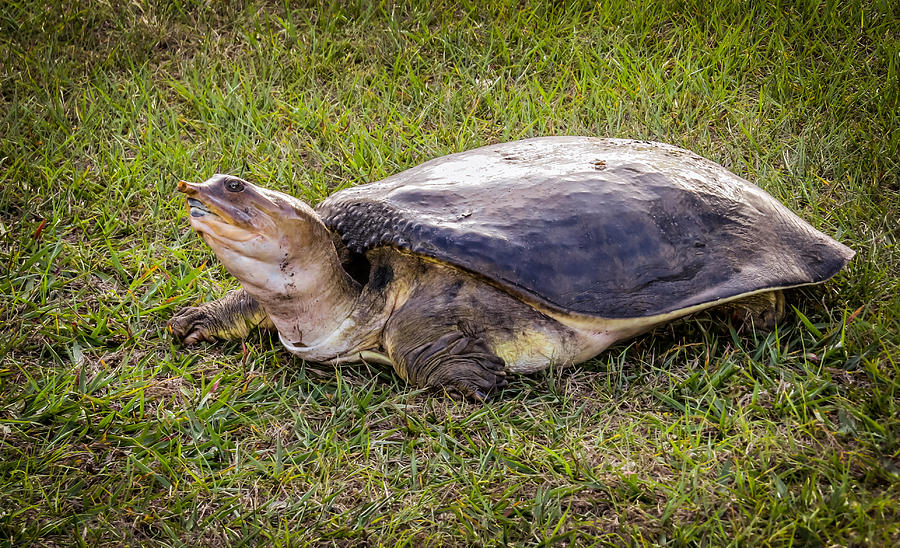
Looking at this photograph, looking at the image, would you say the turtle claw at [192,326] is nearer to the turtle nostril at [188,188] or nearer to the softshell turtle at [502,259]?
the softshell turtle at [502,259]

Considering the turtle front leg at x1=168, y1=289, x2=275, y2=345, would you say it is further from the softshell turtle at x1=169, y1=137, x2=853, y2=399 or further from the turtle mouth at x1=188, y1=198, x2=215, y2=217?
the turtle mouth at x1=188, y1=198, x2=215, y2=217

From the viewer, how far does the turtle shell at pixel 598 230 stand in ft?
7.07

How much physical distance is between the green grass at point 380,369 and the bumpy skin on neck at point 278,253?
0.18 meters

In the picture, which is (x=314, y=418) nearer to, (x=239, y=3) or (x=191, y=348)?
(x=191, y=348)

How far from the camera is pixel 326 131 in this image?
3.55 m

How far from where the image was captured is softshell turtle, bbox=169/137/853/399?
214 cm

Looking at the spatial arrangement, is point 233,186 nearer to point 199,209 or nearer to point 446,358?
point 199,209

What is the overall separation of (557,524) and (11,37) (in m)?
3.79

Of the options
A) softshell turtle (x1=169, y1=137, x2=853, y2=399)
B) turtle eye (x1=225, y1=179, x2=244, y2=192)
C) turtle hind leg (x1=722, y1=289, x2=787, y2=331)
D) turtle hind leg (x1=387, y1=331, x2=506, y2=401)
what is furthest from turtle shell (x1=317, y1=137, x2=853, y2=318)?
turtle eye (x1=225, y1=179, x2=244, y2=192)

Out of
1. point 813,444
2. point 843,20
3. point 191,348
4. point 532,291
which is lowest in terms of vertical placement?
point 191,348

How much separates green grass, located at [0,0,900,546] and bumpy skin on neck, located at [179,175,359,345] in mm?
181

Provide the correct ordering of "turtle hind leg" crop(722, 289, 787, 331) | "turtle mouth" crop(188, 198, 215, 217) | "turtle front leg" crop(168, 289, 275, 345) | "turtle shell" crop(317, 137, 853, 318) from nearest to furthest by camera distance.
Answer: "turtle mouth" crop(188, 198, 215, 217) → "turtle shell" crop(317, 137, 853, 318) → "turtle hind leg" crop(722, 289, 787, 331) → "turtle front leg" crop(168, 289, 275, 345)

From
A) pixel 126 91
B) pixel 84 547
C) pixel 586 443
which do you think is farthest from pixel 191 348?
pixel 126 91

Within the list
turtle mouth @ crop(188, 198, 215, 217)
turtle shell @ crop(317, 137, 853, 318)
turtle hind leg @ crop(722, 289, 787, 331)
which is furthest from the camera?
turtle hind leg @ crop(722, 289, 787, 331)
